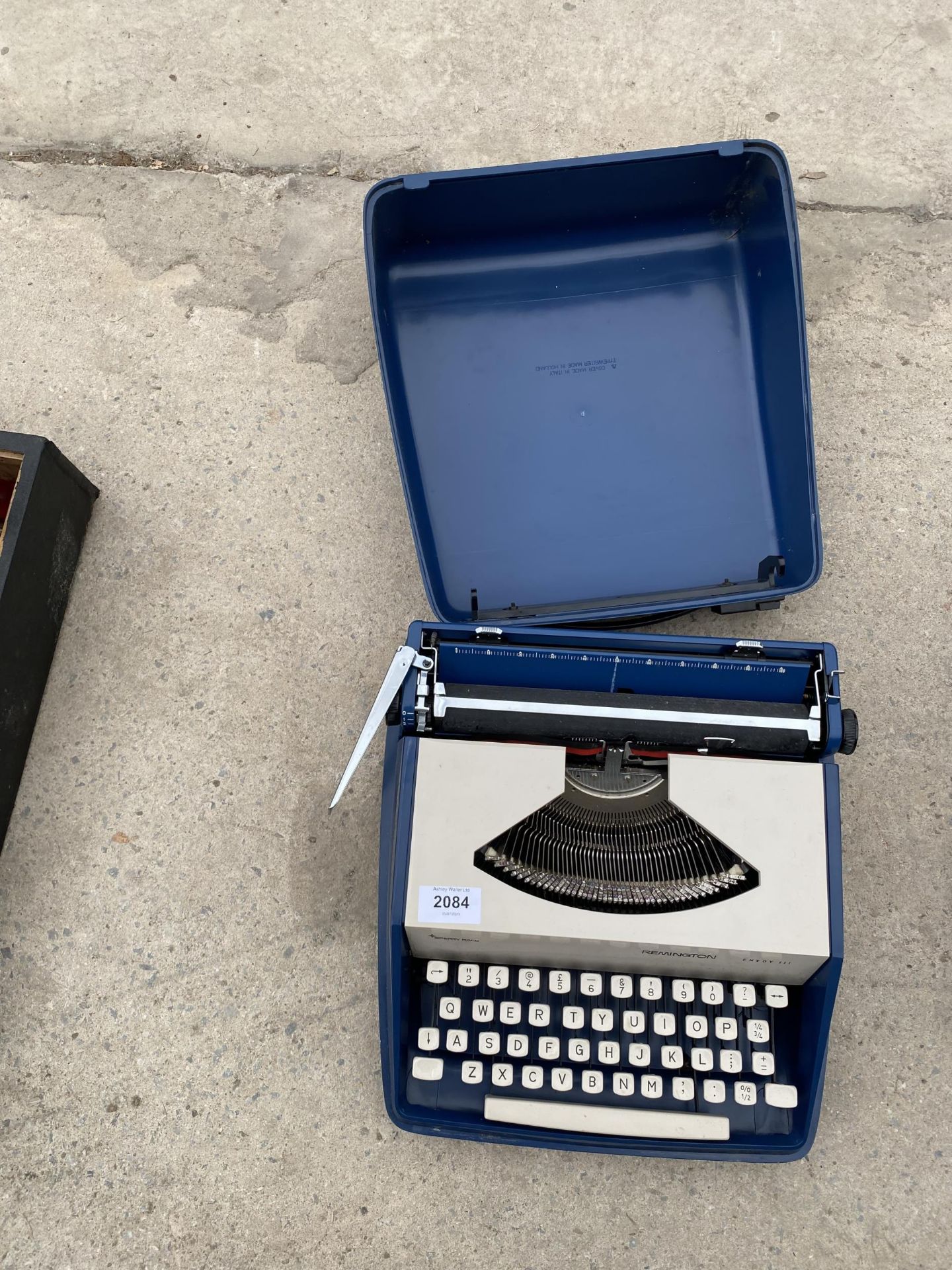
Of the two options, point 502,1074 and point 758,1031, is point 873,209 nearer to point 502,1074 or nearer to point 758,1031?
point 758,1031

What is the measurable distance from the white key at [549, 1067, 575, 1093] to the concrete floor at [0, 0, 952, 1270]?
1.05 ft

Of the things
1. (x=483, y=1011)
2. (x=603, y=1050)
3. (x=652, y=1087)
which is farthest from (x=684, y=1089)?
(x=483, y=1011)

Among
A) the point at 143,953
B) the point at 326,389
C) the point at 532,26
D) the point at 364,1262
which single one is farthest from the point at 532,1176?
the point at 532,26

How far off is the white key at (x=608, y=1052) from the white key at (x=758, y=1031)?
24 centimetres

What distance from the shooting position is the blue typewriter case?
1.62 meters

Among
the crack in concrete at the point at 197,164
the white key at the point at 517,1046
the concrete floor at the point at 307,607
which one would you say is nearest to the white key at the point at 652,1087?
the white key at the point at 517,1046

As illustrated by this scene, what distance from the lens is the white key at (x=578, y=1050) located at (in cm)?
155

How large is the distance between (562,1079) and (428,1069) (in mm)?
245

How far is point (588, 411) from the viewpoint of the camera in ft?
5.88

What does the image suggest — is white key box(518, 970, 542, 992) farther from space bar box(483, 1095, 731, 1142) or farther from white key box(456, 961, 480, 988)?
space bar box(483, 1095, 731, 1142)

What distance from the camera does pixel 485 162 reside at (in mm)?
2207

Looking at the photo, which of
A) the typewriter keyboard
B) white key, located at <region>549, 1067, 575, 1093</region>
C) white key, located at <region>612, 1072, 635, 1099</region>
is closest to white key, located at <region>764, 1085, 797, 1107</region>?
the typewriter keyboard

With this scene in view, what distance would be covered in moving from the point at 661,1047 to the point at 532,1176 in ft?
1.42

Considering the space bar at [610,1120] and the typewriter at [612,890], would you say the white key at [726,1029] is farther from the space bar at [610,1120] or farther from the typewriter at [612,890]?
the space bar at [610,1120]
